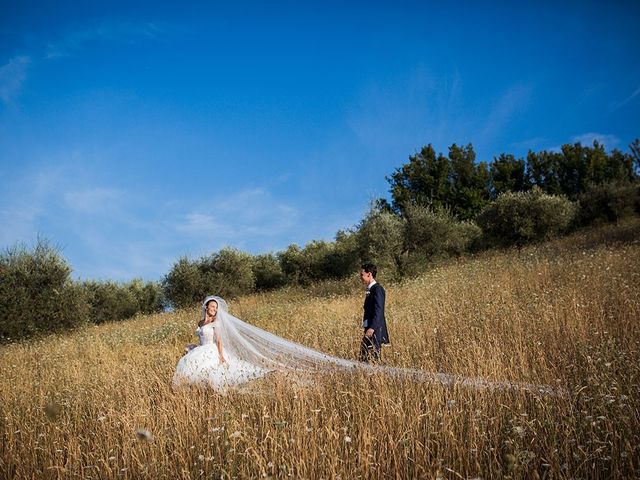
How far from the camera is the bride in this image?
6098mm

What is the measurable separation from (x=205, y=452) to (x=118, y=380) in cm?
423

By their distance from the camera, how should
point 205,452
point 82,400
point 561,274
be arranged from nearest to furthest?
point 205,452 < point 82,400 < point 561,274

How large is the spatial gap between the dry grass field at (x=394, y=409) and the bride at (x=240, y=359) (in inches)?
14.2

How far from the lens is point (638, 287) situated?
8992 mm

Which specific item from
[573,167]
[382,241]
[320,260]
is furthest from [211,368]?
[573,167]

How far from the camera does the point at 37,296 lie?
1825 cm

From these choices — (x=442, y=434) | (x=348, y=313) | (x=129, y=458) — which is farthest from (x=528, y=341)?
(x=348, y=313)

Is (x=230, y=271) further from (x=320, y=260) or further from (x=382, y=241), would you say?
(x=382, y=241)

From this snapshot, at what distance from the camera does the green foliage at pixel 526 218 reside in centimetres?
2855

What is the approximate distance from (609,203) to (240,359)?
38.5m

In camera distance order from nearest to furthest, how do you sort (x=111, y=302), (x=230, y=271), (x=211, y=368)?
(x=211, y=368) → (x=230, y=271) → (x=111, y=302)

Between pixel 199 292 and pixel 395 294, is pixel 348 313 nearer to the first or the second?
pixel 395 294

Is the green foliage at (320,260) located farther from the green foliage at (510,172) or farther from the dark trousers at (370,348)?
the green foliage at (510,172)

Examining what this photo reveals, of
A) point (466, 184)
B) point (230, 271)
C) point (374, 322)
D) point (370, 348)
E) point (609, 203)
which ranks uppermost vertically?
point (466, 184)
